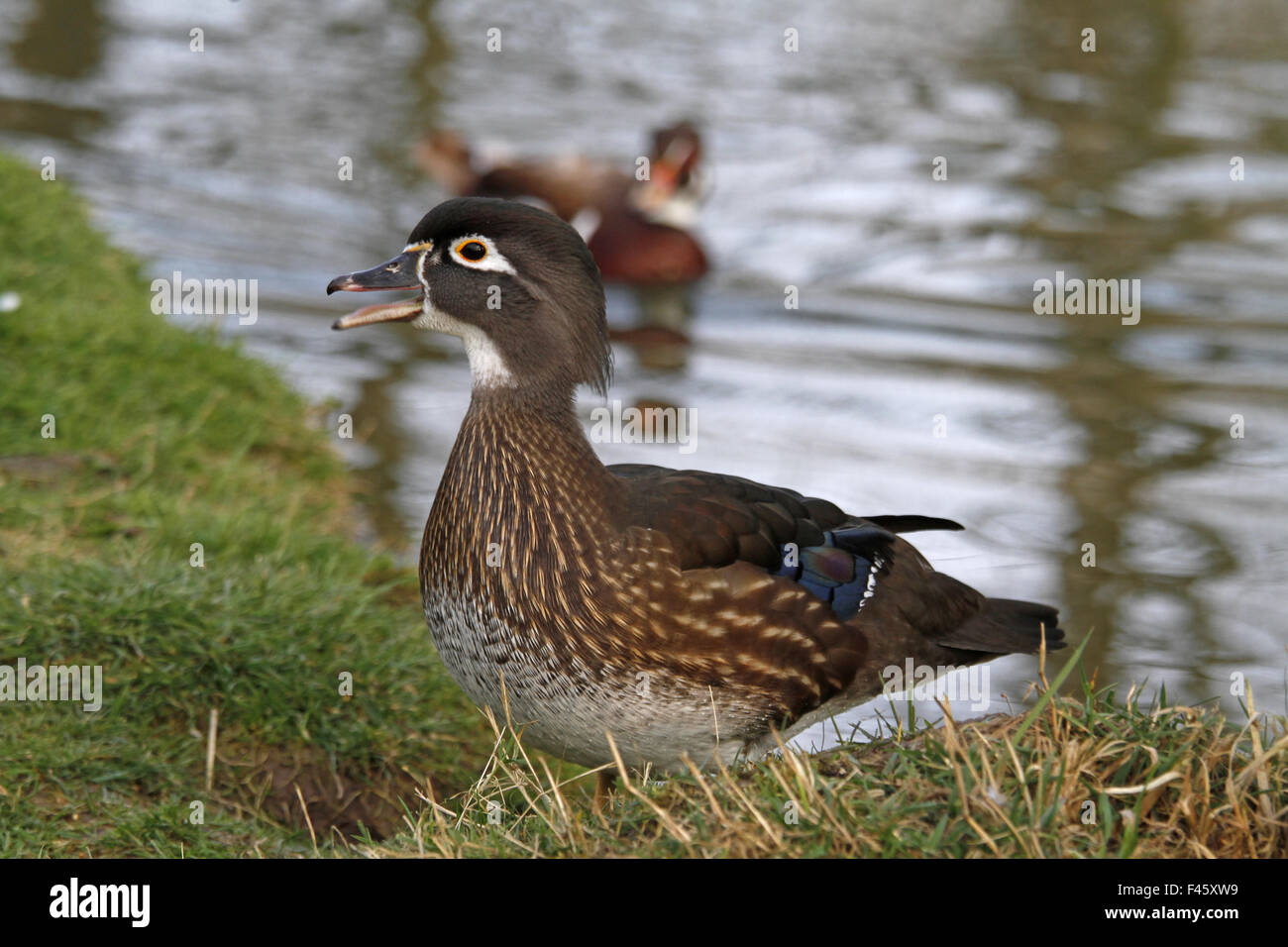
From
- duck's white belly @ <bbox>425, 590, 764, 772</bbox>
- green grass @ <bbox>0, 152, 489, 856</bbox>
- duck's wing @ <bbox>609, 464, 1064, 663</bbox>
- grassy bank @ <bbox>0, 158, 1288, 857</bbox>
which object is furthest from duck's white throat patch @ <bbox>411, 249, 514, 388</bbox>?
green grass @ <bbox>0, 152, 489, 856</bbox>

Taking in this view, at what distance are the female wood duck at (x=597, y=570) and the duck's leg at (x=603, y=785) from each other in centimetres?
5

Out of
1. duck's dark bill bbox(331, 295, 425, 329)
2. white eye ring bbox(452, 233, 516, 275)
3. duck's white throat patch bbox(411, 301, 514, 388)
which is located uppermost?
white eye ring bbox(452, 233, 516, 275)

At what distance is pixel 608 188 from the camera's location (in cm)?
991

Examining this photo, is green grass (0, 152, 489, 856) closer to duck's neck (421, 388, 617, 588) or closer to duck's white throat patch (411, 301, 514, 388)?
duck's neck (421, 388, 617, 588)

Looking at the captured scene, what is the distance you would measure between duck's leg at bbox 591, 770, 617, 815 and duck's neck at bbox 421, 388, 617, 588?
0.55 metres

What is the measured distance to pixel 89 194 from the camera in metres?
9.73

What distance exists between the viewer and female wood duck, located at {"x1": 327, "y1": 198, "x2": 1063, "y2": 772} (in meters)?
3.62

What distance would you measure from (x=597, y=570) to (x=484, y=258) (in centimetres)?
87

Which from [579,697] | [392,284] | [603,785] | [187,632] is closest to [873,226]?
[392,284]

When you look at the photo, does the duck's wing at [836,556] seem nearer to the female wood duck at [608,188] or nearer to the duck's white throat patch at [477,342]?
the duck's white throat patch at [477,342]

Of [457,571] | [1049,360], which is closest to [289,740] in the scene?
[457,571]

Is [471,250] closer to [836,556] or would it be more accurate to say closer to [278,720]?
[836,556]

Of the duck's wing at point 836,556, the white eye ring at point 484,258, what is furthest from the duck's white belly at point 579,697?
the white eye ring at point 484,258
